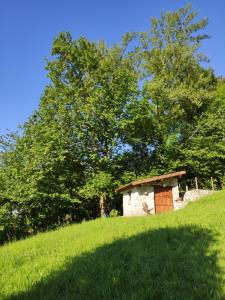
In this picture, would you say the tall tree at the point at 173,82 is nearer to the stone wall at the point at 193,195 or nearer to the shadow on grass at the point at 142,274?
the stone wall at the point at 193,195

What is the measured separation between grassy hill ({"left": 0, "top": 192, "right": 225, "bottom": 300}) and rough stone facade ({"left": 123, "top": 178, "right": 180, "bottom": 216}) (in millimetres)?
13458

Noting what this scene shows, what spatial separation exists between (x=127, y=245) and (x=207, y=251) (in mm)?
2756

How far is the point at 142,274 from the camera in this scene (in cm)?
771

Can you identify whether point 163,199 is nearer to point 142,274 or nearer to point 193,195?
point 193,195

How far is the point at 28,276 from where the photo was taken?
8656 millimetres

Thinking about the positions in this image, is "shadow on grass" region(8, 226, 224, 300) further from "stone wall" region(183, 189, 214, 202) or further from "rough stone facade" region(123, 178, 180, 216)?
"stone wall" region(183, 189, 214, 202)

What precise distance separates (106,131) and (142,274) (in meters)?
22.8

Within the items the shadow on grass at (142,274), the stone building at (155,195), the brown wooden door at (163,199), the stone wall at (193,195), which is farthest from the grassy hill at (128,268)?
the stone wall at (193,195)

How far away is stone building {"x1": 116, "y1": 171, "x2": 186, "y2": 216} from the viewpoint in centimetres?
2605

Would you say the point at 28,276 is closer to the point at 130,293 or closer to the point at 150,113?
the point at 130,293

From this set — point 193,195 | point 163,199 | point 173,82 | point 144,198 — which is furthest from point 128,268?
point 173,82

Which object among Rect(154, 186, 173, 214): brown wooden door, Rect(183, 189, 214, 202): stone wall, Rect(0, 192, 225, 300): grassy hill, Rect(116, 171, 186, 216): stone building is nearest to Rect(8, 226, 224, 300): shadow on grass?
Rect(0, 192, 225, 300): grassy hill

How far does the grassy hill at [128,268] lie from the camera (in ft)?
22.1

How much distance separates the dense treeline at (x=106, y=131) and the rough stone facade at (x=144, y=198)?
256cm
